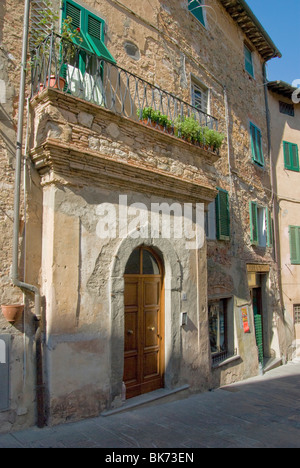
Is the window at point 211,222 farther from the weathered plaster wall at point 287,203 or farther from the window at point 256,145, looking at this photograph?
the weathered plaster wall at point 287,203

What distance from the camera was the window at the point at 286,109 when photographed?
47.6ft

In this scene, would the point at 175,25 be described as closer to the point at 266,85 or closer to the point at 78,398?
the point at 266,85

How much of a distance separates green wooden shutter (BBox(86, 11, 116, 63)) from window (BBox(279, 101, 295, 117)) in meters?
9.72

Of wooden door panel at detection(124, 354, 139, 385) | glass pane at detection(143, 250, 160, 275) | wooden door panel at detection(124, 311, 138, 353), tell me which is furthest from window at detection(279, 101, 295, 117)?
wooden door panel at detection(124, 354, 139, 385)

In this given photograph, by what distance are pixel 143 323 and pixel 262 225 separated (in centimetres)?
712

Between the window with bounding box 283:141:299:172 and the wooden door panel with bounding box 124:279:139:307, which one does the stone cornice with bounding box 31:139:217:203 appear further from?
the window with bounding box 283:141:299:172

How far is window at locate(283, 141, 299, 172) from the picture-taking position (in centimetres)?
1403

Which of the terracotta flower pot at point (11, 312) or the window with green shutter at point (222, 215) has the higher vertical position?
the window with green shutter at point (222, 215)

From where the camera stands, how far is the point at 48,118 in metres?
5.17

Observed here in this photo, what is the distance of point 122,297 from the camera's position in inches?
229

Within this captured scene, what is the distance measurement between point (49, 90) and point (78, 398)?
4208mm

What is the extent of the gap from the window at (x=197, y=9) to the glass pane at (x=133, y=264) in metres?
7.00
